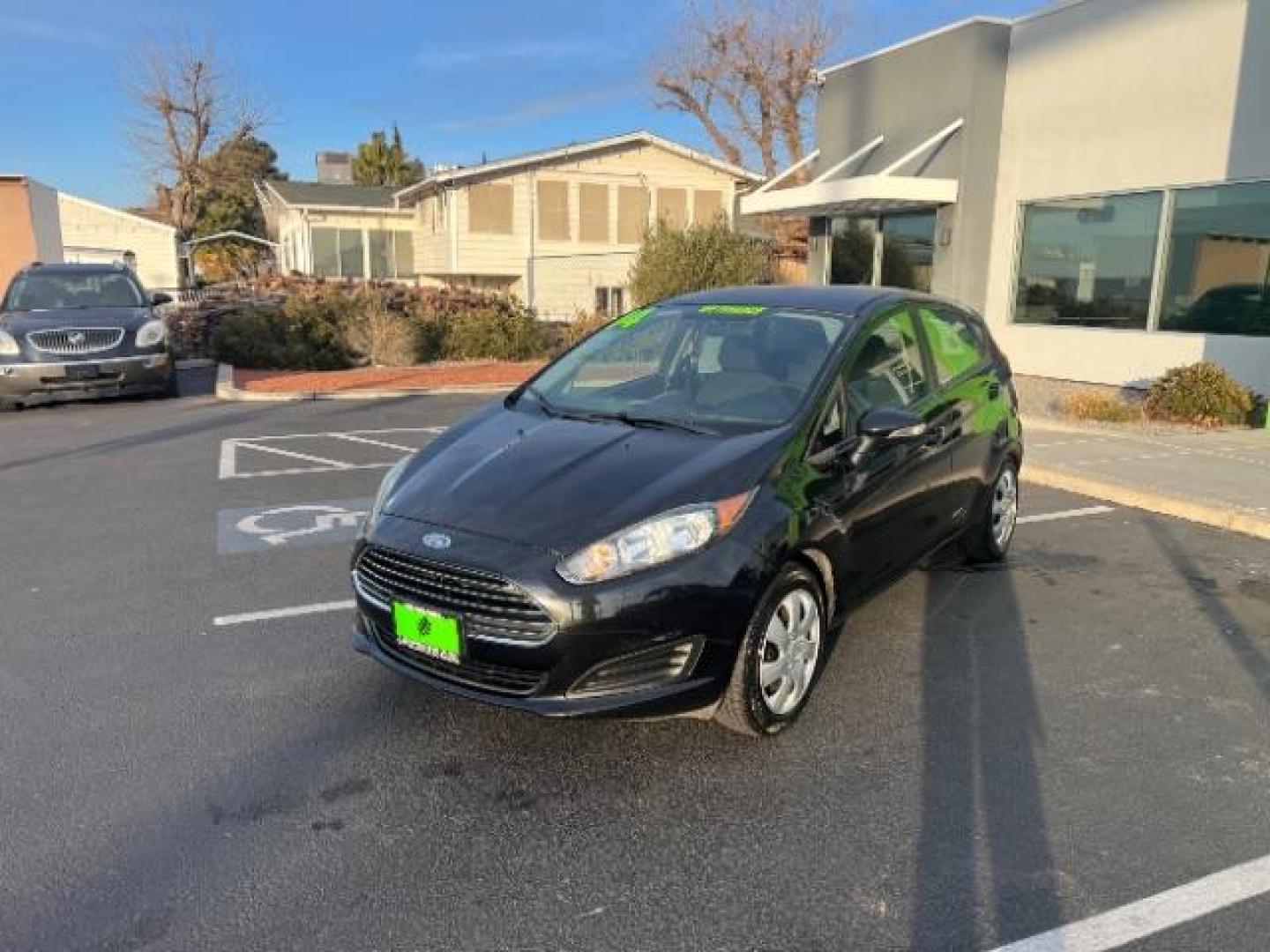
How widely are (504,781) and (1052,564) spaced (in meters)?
4.01

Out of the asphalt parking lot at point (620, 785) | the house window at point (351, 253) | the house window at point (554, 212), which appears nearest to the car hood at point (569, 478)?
the asphalt parking lot at point (620, 785)

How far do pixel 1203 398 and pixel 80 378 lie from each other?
1297 cm

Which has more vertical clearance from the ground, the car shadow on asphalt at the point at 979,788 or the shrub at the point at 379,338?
the shrub at the point at 379,338

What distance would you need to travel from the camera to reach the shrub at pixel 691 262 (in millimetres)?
16609

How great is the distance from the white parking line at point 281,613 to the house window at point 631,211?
2719 cm

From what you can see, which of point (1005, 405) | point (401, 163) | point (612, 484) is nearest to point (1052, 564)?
point (1005, 405)

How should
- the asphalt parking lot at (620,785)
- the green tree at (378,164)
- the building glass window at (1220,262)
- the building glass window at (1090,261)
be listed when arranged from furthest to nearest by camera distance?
the green tree at (378,164), the building glass window at (1090,261), the building glass window at (1220,262), the asphalt parking lot at (620,785)

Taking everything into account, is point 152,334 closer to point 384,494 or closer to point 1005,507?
point 384,494

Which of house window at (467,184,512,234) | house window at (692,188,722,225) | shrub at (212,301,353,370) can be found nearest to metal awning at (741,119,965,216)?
shrub at (212,301,353,370)

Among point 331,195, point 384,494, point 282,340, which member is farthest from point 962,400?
point 331,195

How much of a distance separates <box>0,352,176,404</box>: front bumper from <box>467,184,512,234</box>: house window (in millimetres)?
18481

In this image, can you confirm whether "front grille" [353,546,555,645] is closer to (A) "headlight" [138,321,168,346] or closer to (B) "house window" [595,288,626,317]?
(A) "headlight" [138,321,168,346]

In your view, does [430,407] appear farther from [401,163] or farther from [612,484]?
[401,163]

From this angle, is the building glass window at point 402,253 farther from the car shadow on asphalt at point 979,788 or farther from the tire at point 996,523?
the car shadow on asphalt at point 979,788
